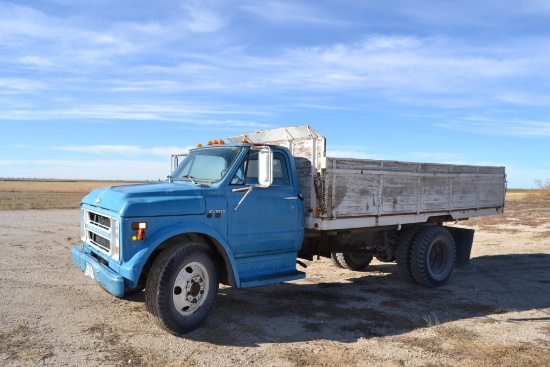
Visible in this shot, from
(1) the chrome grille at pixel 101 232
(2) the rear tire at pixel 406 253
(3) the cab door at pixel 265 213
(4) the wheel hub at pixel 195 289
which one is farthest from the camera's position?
(2) the rear tire at pixel 406 253

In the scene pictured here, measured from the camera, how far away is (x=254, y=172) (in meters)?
6.45

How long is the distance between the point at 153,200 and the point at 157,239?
451 mm

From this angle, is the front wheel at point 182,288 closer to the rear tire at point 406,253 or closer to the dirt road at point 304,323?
the dirt road at point 304,323

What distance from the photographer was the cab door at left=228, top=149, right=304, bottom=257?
611cm

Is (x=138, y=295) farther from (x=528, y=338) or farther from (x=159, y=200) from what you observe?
(x=528, y=338)

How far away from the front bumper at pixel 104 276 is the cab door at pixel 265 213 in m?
1.45

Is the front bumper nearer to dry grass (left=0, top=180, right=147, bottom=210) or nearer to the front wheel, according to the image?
the front wheel

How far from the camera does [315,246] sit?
7883 mm

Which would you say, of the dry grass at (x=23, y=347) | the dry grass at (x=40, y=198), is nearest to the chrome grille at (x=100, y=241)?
the dry grass at (x=23, y=347)

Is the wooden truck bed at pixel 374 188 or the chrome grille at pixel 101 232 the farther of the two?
the wooden truck bed at pixel 374 188

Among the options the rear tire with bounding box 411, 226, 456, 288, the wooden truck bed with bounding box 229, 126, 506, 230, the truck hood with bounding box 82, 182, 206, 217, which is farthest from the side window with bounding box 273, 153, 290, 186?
the rear tire with bounding box 411, 226, 456, 288

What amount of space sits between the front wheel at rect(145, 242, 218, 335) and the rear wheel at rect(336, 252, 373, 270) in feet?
14.8

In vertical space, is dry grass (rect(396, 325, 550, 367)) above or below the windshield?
below

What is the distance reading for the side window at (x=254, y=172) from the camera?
6.25 m
